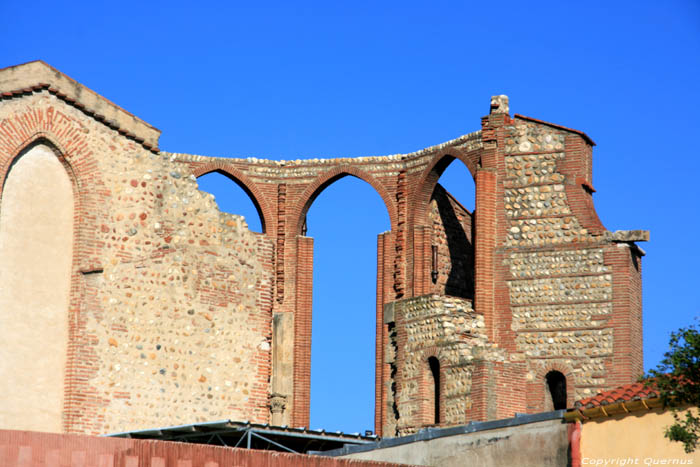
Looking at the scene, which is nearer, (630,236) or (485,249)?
(630,236)

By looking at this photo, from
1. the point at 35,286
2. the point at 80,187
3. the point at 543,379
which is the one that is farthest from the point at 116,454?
the point at 543,379

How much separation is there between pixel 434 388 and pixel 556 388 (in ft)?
8.14

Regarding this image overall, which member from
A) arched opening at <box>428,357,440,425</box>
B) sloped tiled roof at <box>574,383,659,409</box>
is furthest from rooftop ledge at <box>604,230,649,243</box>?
sloped tiled roof at <box>574,383,659,409</box>

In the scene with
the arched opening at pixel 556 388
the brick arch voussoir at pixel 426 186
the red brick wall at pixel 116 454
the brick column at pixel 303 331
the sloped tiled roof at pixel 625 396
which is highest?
the brick arch voussoir at pixel 426 186

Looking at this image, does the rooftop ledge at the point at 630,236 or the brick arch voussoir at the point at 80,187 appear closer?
the brick arch voussoir at the point at 80,187

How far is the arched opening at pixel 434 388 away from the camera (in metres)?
27.6

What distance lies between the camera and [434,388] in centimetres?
2788

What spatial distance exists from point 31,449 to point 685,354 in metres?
7.16

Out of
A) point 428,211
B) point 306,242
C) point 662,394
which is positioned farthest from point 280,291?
point 662,394

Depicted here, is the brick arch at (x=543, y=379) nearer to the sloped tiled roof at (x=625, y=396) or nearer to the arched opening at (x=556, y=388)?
the arched opening at (x=556, y=388)

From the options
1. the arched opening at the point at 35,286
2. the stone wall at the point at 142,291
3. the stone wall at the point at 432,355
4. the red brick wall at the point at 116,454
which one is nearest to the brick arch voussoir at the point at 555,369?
the stone wall at the point at 432,355

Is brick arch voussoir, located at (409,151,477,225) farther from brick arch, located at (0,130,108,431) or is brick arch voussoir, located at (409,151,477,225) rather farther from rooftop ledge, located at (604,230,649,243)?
brick arch, located at (0,130,108,431)

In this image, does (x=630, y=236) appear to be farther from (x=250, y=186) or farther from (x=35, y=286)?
(x=35, y=286)

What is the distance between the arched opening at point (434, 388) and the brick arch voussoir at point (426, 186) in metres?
3.90
